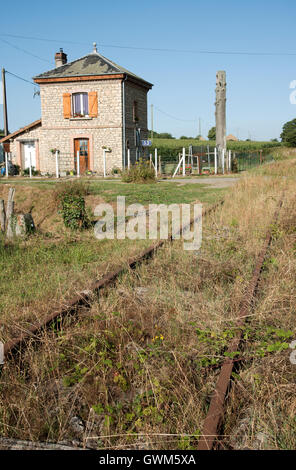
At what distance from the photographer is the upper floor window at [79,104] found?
26875 millimetres

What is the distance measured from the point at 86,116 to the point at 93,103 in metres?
0.95

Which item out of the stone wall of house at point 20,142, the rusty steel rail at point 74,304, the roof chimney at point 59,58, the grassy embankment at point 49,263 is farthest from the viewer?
the roof chimney at point 59,58

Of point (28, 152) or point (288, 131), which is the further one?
point (288, 131)

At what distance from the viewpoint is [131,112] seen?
27.7 metres

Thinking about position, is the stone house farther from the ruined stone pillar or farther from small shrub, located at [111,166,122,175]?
the ruined stone pillar

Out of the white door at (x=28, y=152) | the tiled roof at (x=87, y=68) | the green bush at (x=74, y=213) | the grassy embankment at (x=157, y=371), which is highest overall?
the tiled roof at (x=87, y=68)

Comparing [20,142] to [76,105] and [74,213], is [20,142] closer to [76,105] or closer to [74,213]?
[76,105]

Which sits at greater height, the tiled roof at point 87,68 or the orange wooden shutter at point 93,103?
the tiled roof at point 87,68

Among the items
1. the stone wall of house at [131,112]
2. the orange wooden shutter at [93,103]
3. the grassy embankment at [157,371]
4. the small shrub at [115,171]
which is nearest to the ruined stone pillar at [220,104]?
the stone wall of house at [131,112]

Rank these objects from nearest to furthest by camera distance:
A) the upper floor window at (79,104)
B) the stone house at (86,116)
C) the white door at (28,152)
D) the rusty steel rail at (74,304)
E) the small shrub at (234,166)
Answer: the rusty steel rail at (74,304) → the small shrub at (234,166) → the stone house at (86,116) → the upper floor window at (79,104) → the white door at (28,152)

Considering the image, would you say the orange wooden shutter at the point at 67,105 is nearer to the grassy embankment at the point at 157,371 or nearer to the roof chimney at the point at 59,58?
the roof chimney at the point at 59,58

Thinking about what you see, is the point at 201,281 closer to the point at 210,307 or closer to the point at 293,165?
the point at 210,307

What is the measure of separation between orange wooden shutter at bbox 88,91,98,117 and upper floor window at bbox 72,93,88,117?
610 mm

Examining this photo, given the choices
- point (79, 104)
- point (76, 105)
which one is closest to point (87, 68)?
point (79, 104)
